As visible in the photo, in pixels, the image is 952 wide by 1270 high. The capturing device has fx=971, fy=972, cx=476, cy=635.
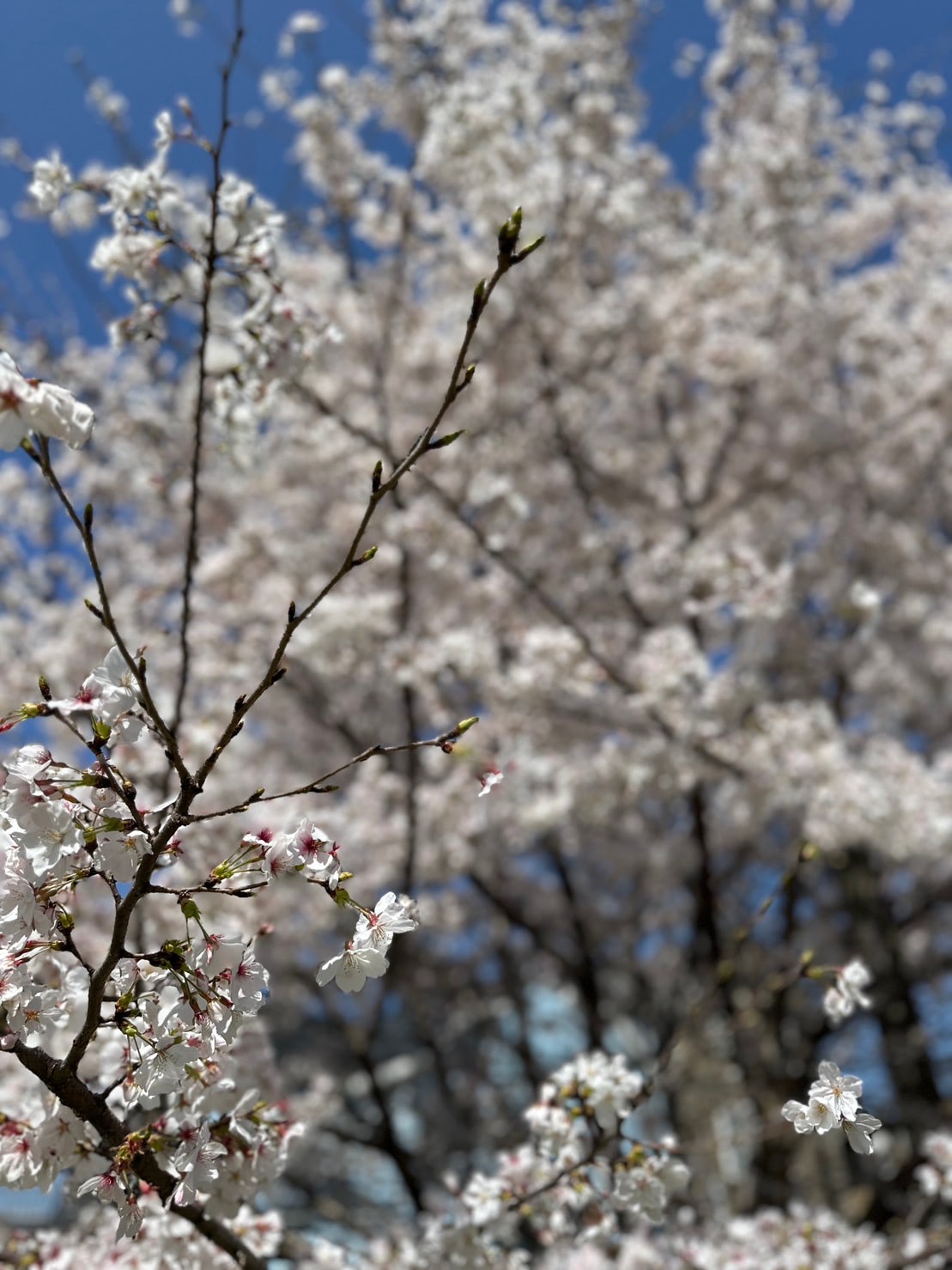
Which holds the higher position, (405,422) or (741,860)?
(405,422)

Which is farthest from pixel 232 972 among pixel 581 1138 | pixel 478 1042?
pixel 478 1042

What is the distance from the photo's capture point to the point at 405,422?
10.5m

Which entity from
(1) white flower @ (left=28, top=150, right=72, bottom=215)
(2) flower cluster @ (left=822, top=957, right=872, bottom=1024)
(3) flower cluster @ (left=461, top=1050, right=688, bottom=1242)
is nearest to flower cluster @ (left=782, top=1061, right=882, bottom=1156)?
(2) flower cluster @ (left=822, top=957, right=872, bottom=1024)

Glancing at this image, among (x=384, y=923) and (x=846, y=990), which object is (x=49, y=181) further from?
(x=846, y=990)

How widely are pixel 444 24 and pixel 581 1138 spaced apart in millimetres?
7579

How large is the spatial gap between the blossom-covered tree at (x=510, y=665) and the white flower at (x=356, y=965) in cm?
1

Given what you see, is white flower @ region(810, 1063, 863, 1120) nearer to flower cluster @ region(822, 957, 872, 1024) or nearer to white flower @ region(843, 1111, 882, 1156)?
white flower @ region(843, 1111, 882, 1156)

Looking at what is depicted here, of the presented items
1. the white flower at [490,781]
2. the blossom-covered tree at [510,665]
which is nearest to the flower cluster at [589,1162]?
the blossom-covered tree at [510,665]

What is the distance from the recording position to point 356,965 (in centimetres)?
158

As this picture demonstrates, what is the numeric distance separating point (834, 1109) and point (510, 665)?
541cm

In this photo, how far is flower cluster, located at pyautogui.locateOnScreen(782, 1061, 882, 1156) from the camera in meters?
1.69

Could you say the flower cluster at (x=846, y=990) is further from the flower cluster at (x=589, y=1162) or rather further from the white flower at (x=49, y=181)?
the white flower at (x=49, y=181)

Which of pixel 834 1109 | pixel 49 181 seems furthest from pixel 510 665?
pixel 834 1109

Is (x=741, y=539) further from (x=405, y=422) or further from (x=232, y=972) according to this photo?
(x=232, y=972)
